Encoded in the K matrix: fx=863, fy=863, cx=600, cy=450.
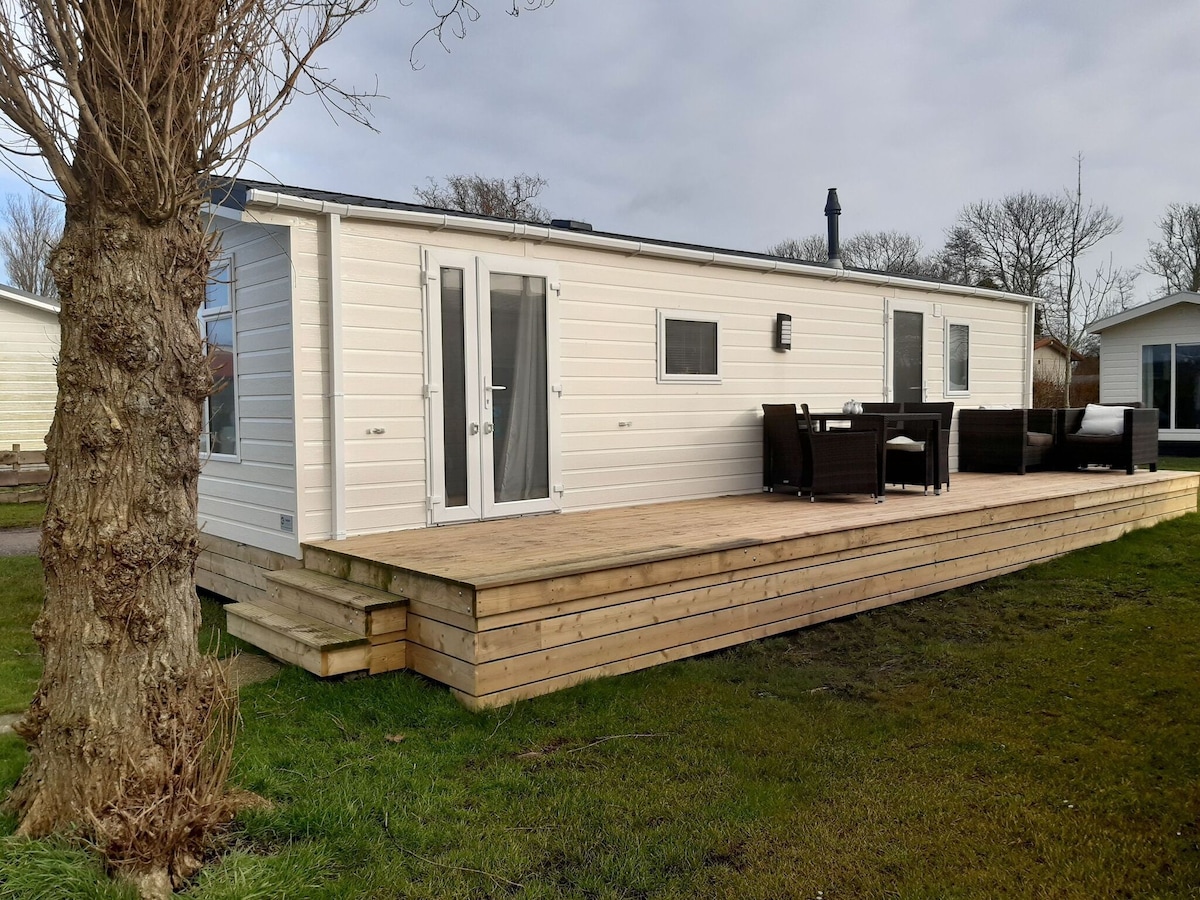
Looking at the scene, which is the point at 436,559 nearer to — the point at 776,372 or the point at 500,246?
the point at 500,246

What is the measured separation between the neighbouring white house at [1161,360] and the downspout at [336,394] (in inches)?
566

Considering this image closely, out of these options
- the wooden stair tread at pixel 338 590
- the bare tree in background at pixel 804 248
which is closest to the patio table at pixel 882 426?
the wooden stair tread at pixel 338 590

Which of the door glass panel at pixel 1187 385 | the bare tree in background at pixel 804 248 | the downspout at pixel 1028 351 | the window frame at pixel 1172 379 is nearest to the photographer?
the downspout at pixel 1028 351

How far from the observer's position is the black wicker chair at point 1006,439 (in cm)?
839

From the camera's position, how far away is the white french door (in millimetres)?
5316

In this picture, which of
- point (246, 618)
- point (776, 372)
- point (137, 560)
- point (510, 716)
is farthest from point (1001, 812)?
point (776, 372)

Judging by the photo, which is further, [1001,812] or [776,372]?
[776,372]

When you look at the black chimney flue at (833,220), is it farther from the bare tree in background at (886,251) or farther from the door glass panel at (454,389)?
the bare tree in background at (886,251)

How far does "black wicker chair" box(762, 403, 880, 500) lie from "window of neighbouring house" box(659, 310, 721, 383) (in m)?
0.59

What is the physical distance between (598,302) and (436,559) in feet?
8.90

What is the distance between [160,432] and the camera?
7.18 ft

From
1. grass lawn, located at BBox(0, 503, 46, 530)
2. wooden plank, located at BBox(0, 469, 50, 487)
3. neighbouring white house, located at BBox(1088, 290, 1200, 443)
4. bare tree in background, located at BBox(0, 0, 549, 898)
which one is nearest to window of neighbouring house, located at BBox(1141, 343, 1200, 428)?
neighbouring white house, located at BBox(1088, 290, 1200, 443)

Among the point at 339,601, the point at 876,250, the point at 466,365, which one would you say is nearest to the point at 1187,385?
the point at 466,365

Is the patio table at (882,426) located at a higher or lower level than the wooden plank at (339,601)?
higher
